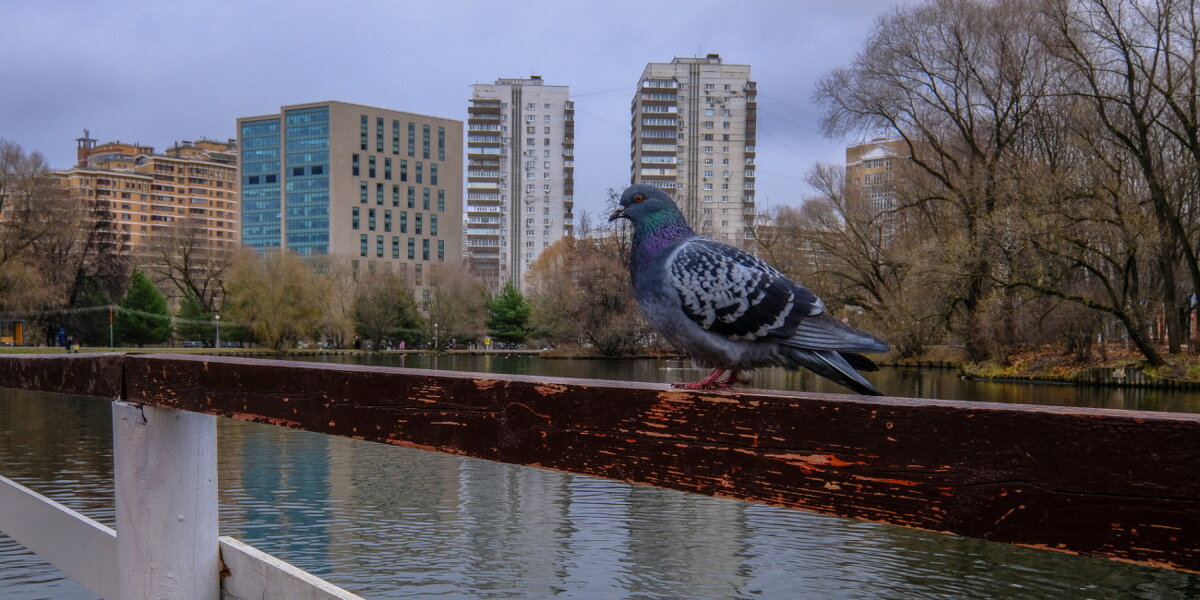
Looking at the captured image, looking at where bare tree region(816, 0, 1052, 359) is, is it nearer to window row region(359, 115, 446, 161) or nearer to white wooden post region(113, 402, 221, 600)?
white wooden post region(113, 402, 221, 600)

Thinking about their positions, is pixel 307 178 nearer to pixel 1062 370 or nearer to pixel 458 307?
pixel 458 307

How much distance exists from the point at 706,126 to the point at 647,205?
3949 inches

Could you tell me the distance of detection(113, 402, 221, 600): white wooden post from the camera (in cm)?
241

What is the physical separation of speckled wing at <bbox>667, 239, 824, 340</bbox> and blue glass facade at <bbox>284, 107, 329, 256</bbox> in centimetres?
12494

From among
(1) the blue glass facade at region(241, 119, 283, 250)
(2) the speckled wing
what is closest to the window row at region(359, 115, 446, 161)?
(1) the blue glass facade at region(241, 119, 283, 250)

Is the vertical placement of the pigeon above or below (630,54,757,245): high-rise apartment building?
below

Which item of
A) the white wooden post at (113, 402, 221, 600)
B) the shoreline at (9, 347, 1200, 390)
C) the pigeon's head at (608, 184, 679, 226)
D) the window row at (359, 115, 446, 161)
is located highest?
the window row at (359, 115, 446, 161)

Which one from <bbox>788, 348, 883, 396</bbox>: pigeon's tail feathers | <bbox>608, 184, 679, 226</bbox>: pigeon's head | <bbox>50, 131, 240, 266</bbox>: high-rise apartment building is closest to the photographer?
<bbox>788, 348, 883, 396</bbox>: pigeon's tail feathers

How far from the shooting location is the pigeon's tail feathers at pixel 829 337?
8.05 ft

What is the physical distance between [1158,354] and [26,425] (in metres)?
26.8

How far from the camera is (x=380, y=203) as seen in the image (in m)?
129

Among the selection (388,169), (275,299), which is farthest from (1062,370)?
(388,169)

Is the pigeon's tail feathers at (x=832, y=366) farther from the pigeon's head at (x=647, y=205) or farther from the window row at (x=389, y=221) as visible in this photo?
the window row at (x=389, y=221)

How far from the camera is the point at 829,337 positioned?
8.45 feet
